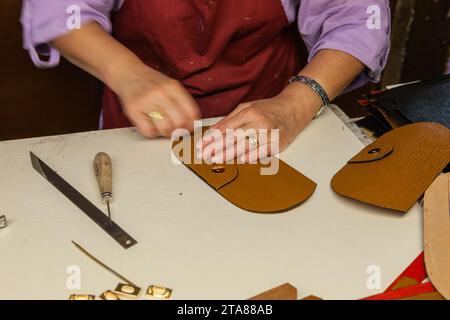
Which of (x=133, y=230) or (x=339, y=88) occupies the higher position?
(x=339, y=88)

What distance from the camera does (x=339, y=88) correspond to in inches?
38.9

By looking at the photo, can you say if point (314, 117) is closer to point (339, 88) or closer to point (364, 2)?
point (339, 88)

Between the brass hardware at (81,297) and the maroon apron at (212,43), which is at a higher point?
the maroon apron at (212,43)

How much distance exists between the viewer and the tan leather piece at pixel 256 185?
719mm

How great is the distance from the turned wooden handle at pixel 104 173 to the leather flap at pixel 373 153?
36 centimetres

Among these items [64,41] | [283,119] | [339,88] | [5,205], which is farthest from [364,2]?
[5,205]

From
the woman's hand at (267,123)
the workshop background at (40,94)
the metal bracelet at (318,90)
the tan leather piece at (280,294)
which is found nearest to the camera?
the tan leather piece at (280,294)

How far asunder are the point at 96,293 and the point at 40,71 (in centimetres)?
78

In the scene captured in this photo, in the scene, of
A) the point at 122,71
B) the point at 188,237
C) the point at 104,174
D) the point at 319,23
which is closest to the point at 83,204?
the point at 104,174

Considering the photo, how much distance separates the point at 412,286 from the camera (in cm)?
60

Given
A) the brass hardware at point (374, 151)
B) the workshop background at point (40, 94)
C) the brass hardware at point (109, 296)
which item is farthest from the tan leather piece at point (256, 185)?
the workshop background at point (40, 94)

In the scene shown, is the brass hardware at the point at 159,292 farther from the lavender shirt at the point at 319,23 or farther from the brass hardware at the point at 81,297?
the lavender shirt at the point at 319,23
